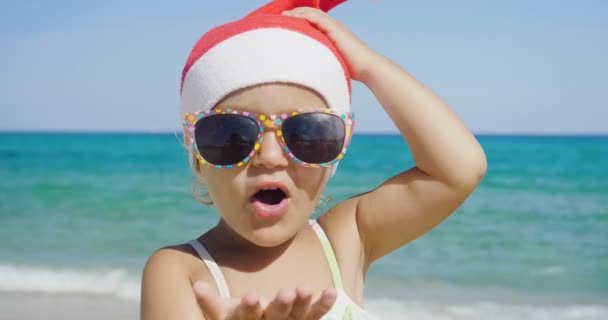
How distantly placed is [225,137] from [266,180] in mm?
169

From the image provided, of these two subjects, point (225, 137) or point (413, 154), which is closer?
point (225, 137)

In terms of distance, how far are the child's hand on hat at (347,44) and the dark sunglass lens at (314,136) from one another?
0.31 meters

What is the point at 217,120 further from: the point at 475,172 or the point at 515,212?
the point at 515,212

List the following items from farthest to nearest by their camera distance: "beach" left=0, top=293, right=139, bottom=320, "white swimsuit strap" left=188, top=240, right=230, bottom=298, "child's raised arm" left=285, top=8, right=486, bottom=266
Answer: "beach" left=0, top=293, right=139, bottom=320, "child's raised arm" left=285, top=8, right=486, bottom=266, "white swimsuit strap" left=188, top=240, right=230, bottom=298

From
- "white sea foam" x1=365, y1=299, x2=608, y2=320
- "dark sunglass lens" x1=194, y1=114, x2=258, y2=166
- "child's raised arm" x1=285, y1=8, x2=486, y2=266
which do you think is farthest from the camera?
"white sea foam" x1=365, y1=299, x2=608, y2=320

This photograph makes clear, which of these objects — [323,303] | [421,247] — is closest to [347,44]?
[323,303]

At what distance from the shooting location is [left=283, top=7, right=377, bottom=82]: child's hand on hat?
239 centimetres

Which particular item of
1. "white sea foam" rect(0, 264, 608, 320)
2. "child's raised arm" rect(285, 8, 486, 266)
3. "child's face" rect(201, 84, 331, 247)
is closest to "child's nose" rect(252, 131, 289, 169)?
"child's face" rect(201, 84, 331, 247)

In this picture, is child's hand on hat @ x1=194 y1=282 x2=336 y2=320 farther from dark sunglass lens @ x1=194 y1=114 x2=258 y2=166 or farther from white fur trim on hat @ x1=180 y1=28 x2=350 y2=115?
white fur trim on hat @ x1=180 y1=28 x2=350 y2=115

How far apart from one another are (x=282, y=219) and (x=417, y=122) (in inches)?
21.6

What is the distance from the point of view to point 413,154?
2.40m

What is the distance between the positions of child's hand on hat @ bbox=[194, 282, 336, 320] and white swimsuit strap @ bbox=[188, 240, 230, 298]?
0.53 meters

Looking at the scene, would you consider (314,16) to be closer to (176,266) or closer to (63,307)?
(176,266)

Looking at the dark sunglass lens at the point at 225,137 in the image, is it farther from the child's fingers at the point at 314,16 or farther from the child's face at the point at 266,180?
the child's fingers at the point at 314,16
